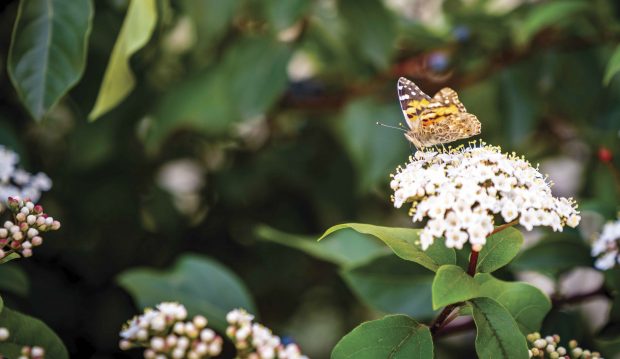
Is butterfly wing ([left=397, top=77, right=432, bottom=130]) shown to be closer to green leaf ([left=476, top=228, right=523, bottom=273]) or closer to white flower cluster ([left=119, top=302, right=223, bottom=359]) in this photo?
green leaf ([left=476, top=228, right=523, bottom=273])

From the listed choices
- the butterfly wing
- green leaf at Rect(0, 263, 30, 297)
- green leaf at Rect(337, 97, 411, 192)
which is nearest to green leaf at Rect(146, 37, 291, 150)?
green leaf at Rect(337, 97, 411, 192)

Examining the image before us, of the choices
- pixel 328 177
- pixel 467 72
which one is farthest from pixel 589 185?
pixel 328 177

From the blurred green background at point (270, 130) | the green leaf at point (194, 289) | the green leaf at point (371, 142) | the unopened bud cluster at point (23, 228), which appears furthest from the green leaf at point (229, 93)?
the unopened bud cluster at point (23, 228)

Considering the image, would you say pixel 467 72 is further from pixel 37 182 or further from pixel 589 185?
pixel 37 182

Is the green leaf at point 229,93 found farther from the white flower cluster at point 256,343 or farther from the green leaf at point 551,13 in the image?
the white flower cluster at point 256,343

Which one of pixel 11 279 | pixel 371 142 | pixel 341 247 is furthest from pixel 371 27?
pixel 11 279

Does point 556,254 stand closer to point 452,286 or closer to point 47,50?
point 452,286

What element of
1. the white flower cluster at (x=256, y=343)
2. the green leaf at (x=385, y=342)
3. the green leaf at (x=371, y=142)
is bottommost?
the white flower cluster at (x=256, y=343)
